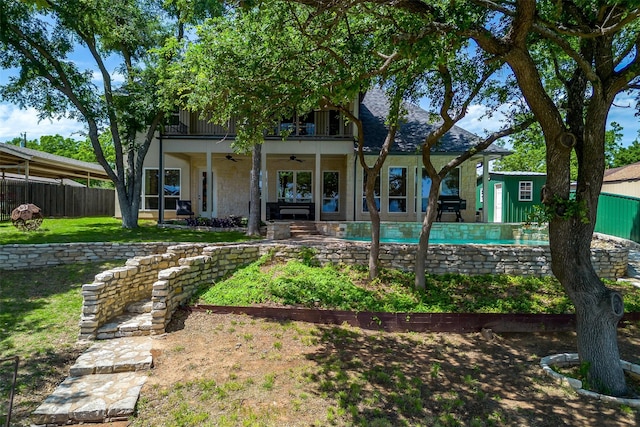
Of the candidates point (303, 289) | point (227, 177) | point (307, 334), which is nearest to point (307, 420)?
point (307, 334)

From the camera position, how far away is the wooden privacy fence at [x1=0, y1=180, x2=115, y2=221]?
1620 cm

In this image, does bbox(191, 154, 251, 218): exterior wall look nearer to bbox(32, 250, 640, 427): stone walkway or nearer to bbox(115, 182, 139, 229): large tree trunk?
bbox(115, 182, 139, 229): large tree trunk

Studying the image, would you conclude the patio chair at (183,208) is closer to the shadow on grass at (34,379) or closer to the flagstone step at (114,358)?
the flagstone step at (114,358)

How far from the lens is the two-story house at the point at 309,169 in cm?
1501

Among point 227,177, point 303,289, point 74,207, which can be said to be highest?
point 227,177

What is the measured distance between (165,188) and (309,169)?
22.2ft

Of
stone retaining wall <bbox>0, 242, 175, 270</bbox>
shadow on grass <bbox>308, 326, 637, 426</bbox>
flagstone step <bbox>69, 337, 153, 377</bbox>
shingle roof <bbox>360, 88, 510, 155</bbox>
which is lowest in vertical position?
shadow on grass <bbox>308, 326, 637, 426</bbox>

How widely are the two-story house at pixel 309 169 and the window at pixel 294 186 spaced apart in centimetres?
5

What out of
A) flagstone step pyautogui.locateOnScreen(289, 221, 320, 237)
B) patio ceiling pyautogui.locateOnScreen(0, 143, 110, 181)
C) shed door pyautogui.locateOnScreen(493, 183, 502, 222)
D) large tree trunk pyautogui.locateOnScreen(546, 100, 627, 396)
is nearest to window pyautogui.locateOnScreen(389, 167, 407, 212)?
flagstone step pyautogui.locateOnScreen(289, 221, 320, 237)

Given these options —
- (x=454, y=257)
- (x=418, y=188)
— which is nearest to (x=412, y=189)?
(x=418, y=188)

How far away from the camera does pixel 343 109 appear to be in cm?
800

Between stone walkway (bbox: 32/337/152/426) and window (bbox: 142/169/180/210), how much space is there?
1220 centimetres

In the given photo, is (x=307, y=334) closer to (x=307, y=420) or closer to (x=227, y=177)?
(x=307, y=420)

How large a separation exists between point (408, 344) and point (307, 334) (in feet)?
5.57
